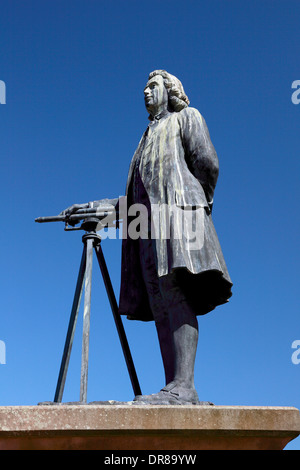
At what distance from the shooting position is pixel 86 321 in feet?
15.8

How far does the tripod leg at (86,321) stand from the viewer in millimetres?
4594

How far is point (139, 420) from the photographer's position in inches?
139

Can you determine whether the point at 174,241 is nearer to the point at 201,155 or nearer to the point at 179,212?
the point at 179,212

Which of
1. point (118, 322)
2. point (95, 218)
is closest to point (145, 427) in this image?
point (118, 322)

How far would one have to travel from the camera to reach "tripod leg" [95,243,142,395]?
4.98 meters

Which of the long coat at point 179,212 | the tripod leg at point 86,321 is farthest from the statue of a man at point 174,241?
the tripod leg at point 86,321

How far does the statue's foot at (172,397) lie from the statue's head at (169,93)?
257cm

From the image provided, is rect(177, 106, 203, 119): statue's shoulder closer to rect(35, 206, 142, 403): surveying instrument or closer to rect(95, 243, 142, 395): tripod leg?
rect(35, 206, 142, 403): surveying instrument

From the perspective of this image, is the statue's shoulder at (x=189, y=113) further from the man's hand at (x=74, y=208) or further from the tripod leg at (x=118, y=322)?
the tripod leg at (x=118, y=322)

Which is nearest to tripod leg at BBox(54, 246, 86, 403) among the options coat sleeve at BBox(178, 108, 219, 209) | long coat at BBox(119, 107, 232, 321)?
long coat at BBox(119, 107, 232, 321)

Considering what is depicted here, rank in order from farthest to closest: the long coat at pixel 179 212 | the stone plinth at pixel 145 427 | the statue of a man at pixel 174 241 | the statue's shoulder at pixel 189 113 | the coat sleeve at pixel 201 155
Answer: the statue's shoulder at pixel 189 113 < the coat sleeve at pixel 201 155 < the long coat at pixel 179 212 < the statue of a man at pixel 174 241 < the stone plinth at pixel 145 427
